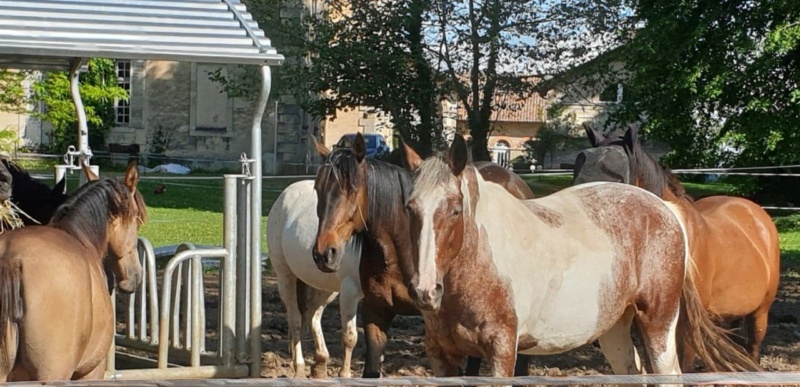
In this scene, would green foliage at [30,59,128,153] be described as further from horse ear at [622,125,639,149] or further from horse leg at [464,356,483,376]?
horse leg at [464,356,483,376]

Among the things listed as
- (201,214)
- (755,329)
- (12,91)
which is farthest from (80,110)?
(12,91)

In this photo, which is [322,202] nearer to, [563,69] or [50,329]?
[50,329]

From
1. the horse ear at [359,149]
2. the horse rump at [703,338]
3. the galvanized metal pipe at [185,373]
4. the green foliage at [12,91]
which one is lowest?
the galvanized metal pipe at [185,373]

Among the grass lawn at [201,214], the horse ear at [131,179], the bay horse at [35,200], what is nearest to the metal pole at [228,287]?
the bay horse at [35,200]

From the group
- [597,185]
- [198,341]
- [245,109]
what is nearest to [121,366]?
[198,341]

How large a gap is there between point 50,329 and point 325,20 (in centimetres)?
2067

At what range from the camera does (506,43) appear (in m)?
23.5

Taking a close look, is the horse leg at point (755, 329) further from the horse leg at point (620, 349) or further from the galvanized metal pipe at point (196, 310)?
the galvanized metal pipe at point (196, 310)

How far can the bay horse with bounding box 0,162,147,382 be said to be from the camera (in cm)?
455

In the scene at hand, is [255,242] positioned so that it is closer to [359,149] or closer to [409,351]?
[359,149]

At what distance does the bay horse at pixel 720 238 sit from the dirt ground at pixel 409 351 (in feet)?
3.30

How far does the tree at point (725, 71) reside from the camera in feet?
59.9

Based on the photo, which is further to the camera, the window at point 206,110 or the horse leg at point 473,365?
the window at point 206,110

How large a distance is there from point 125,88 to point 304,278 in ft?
97.2
